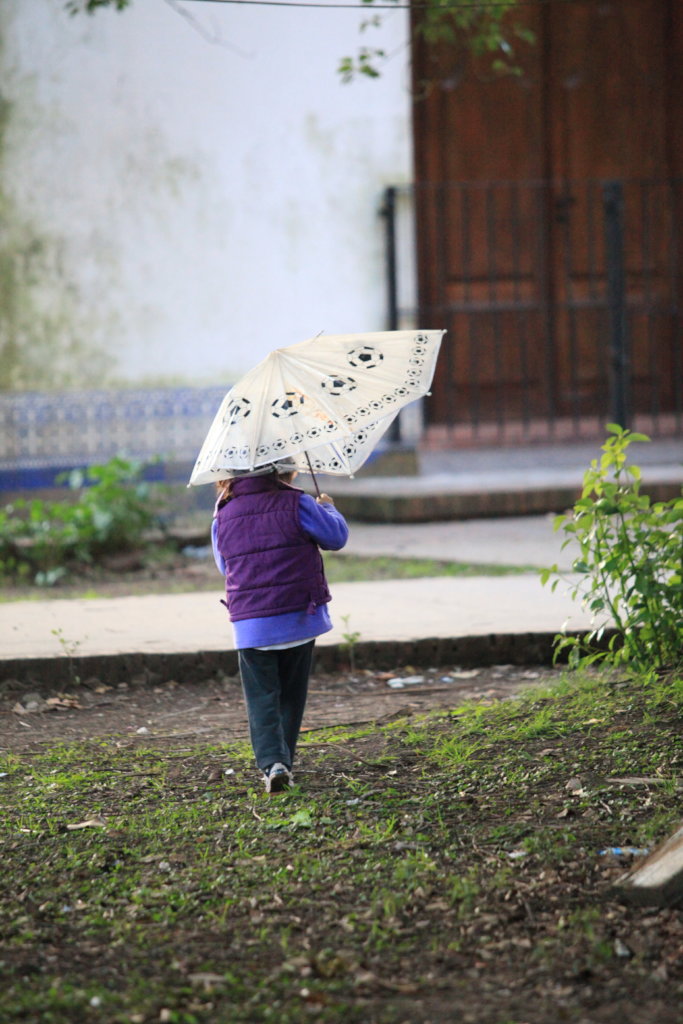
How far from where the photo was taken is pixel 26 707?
468cm

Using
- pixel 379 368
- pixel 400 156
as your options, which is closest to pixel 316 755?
pixel 379 368

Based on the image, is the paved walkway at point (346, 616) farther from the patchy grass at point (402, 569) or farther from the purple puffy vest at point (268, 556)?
the purple puffy vest at point (268, 556)

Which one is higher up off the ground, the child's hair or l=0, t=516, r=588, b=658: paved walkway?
the child's hair

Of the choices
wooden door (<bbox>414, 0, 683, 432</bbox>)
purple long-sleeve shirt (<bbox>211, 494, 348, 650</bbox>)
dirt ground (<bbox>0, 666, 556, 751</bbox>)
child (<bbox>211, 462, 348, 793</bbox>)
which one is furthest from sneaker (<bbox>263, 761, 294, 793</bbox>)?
wooden door (<bbox>414, 0, 683, 432</bbox>)

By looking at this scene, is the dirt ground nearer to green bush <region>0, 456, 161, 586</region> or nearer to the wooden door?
green bush <region>0, 456, 161, 586</region>

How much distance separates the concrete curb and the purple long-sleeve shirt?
138 centimetres

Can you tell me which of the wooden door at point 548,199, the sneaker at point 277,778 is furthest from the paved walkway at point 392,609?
the wooden door at point 548,199

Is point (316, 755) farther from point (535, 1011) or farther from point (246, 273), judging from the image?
point (246, 273)

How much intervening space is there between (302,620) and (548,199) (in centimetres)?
764

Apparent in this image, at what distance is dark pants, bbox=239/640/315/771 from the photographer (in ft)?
11.9

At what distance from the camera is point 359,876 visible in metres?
2.99

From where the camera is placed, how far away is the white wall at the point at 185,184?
9336mm

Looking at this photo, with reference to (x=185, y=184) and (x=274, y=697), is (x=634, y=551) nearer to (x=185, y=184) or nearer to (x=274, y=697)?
(x=274, y=697)

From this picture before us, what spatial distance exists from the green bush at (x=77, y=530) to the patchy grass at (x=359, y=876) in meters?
3.51
